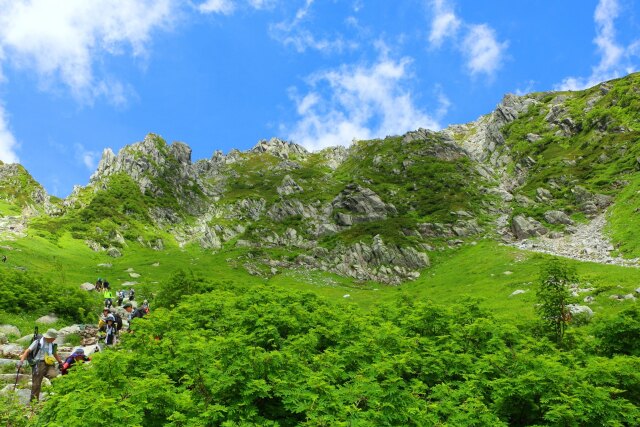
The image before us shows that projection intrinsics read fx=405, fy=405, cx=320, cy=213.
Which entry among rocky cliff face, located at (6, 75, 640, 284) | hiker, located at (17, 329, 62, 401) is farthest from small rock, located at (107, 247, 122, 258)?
hiker, located at (17, 329, 62, 401)

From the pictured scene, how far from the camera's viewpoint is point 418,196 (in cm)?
13300

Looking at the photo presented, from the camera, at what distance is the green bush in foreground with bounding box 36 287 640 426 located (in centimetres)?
1268

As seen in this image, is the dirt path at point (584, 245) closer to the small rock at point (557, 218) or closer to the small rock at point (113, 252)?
the small rock at point (557, 218)

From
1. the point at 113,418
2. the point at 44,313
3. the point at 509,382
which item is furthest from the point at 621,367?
the point at 44,313

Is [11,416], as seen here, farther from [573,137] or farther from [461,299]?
[573,137]

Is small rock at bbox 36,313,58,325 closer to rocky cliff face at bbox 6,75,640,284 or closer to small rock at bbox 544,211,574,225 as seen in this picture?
rocky cliff face at bbox 6,75,640,284

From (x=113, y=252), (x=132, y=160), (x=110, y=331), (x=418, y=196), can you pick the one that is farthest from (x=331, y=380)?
(x=132, y=160)

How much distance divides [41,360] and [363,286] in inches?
2779

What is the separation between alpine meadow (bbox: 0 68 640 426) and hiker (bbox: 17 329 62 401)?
740mm

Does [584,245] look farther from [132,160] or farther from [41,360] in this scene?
[132,160]

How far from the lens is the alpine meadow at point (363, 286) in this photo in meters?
14.0

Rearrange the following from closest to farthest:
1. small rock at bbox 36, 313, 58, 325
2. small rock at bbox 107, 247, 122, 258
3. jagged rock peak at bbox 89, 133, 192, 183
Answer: small rock at bbox 36, 313, 58, 325
small rock at bbox 107, 247, 122, 258
jagged rock peak at bbox 89, 133, 192, 183

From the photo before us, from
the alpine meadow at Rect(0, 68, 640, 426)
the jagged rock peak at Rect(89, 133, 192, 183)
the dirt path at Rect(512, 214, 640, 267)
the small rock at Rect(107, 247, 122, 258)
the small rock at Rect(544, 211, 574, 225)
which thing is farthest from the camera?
the jagged rock peak at Rect(89, 133, 192, 183)

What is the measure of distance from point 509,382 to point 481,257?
69428mm
